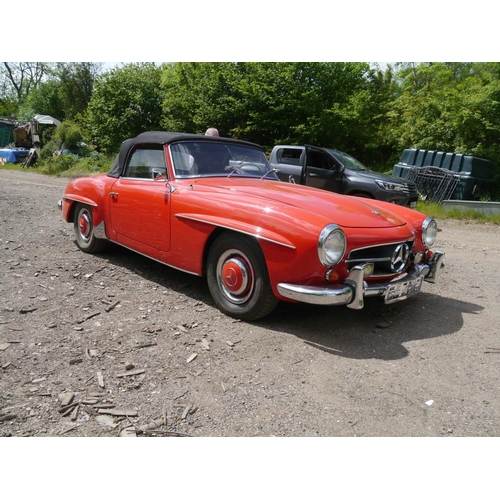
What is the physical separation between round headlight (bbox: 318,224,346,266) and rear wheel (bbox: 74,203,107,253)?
3.31m

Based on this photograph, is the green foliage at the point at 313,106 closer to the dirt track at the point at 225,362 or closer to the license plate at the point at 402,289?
the dirt track at the point at 225,362

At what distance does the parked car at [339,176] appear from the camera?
8969 millimetres

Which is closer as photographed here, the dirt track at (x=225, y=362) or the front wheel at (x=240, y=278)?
the dirt track at (x=225, y=362)

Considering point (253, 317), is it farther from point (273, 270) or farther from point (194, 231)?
point (194, 231)

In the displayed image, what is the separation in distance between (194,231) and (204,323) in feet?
2.73

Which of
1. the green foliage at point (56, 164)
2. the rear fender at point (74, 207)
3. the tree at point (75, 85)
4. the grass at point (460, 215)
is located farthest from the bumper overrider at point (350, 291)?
the tree at point (75, 85)

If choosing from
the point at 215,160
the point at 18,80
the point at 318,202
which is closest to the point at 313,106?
the point at 215,160

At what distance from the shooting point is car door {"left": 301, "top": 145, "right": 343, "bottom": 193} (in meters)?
9.32

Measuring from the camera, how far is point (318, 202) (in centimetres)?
394

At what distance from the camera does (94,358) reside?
3.18 m

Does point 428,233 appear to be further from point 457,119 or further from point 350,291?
point 457,119

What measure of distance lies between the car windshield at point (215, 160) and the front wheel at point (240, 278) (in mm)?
1061

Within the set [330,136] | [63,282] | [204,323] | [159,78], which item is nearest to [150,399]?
[204,323]

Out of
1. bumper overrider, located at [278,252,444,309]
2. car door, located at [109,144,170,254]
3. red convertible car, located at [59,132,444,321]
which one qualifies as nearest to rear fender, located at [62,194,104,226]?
red convertible car, located at [59,132,444,321]
